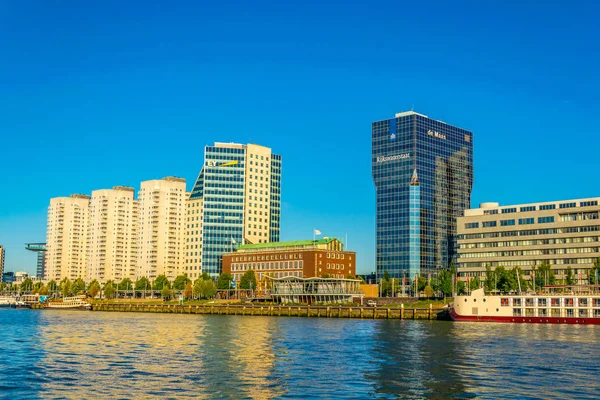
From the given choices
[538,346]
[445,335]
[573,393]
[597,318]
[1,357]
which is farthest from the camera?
[597,318]

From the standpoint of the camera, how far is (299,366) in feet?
255

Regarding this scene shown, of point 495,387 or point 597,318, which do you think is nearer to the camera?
point 495,387

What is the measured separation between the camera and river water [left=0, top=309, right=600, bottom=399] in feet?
202

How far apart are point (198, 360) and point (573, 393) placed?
134 feet

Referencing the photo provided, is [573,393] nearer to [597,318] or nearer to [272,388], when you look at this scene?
[272,388]

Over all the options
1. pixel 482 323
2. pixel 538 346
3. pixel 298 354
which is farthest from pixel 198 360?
pixel 482 323

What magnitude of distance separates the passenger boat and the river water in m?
42.0

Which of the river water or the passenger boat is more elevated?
the passenger boat

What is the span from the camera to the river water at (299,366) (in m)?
61.7

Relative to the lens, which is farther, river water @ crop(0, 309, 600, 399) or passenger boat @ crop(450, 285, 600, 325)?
passenger boat @ crop(450, 285, 600, 325)

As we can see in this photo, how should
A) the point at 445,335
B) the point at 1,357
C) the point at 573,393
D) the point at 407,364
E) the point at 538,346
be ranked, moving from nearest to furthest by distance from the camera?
the point at 573,393
the point at 407,364
the point at 1,357
the point at 538,346
the point at 445,335

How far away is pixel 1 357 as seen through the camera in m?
86.8

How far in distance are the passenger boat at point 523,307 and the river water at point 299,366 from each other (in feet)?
138

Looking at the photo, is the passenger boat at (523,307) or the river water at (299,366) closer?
the river water at (299,366)
